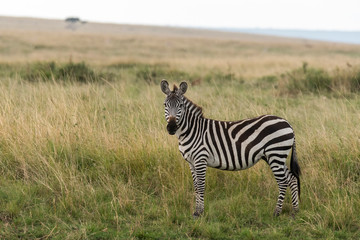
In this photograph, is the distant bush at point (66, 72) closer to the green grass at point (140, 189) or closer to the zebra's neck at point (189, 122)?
the green grass at point (140, 189)

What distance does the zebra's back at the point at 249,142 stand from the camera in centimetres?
452

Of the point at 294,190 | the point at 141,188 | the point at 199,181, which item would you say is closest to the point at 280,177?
the point at 294,190

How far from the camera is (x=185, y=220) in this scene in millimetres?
4715

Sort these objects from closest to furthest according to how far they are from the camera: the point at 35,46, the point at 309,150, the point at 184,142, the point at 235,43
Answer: the point at 184,142
the point at 309,150
the point at 35,46
the point at 235,43

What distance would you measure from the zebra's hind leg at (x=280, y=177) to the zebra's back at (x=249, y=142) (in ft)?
0.28

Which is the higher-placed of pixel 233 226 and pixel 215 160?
pixel 215 160

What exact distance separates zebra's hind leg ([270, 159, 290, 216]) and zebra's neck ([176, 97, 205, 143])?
0.92 m

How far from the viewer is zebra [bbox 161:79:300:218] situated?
4.51 m

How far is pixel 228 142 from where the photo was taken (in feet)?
15.2

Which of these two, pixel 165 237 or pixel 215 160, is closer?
pixel 165 237

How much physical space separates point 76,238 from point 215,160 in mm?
1668

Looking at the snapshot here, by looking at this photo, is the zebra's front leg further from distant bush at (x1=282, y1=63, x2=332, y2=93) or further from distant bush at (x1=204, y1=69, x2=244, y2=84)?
distant bush at (x1=204, y1=69, x2=244, y2=84)

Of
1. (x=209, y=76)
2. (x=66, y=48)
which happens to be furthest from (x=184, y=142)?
(x=66, y=48)

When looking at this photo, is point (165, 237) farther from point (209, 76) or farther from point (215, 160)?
point (209, 76)
